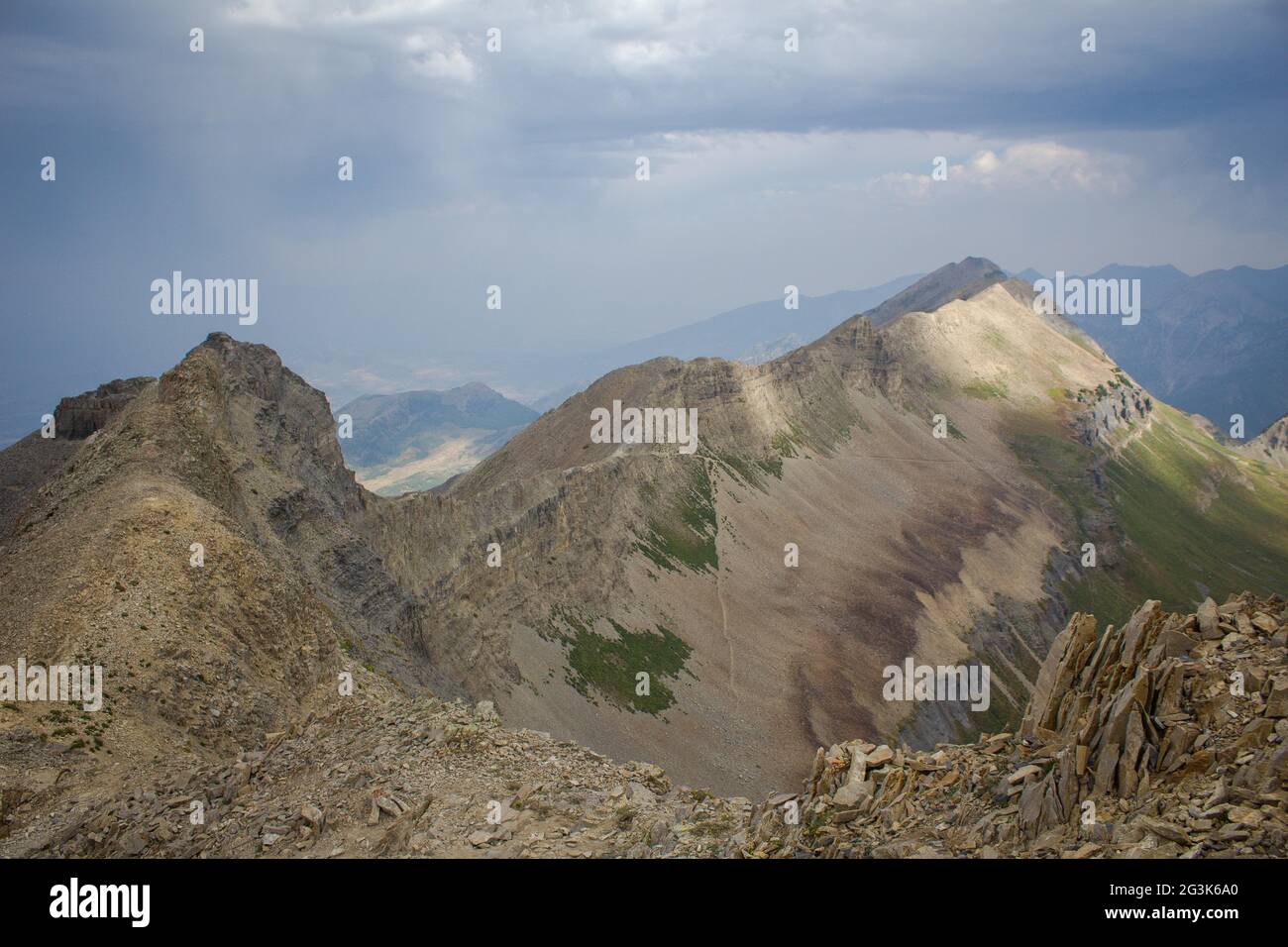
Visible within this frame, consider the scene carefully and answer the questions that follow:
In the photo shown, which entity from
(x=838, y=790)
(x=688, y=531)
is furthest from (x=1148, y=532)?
(x=838, y=790)

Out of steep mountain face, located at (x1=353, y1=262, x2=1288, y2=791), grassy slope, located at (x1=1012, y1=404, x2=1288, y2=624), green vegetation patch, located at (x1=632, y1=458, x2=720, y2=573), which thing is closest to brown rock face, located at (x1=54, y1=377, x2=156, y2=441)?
steep mountain face, located at (x1=353, y1=262, x2=1288, y2=791)

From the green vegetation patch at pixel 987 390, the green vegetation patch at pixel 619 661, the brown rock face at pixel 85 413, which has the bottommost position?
the green vegetation patch at pixel 619 661

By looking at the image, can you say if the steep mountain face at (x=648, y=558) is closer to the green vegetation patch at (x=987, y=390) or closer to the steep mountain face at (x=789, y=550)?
the steep mountain face at (x=789, y=550)

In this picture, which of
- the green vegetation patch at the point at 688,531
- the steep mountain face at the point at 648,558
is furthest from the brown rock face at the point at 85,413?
the green vegetation patch at the point at 688,531

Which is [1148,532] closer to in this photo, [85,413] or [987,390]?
[987,390]

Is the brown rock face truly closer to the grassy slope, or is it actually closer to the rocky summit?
the rocky summit

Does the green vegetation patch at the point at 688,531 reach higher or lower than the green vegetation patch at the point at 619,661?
higher
